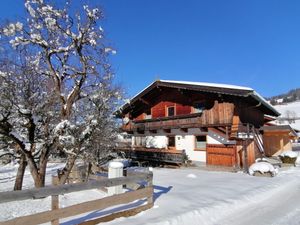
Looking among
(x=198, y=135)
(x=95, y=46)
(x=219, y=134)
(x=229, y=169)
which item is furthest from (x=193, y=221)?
(x=198, y=135)

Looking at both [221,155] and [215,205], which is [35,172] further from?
[221,155]

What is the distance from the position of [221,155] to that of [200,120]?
336 cm

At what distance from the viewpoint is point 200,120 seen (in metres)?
19.3

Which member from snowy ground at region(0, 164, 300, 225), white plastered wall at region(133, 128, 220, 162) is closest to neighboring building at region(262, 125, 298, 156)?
white plastered wall at region(133, 128, 220, 162)

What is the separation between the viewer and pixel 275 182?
11.5m

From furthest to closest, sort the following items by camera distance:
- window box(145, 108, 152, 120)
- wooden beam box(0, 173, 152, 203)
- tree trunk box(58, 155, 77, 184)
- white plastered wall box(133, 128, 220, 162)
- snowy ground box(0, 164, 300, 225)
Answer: window box(145, 108, 152, 120) → white plastered wall box(133, 128, 220, 162) → tree trunk box(58, 155, 77, 184) → snowy ground box(0, 164, 300, 225) → wooden beam box(0, 173, 152, 203)

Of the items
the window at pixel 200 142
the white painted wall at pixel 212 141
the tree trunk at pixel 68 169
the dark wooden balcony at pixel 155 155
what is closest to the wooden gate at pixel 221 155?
the white painted wall at pixel 212 141

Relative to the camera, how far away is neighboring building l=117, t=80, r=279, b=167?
16859mm

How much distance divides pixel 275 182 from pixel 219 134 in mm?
7284

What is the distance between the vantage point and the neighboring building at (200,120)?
55.3ft

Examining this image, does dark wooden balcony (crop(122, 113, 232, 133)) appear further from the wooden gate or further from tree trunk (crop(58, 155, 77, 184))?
tree trunk (crop(58, 155, 77, 184))

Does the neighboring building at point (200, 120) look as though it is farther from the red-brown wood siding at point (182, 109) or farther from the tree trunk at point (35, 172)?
the tree trunk at point (35, 172)

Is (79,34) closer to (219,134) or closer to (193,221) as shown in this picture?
(193,221)

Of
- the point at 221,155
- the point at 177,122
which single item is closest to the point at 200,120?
the point at 177,122
